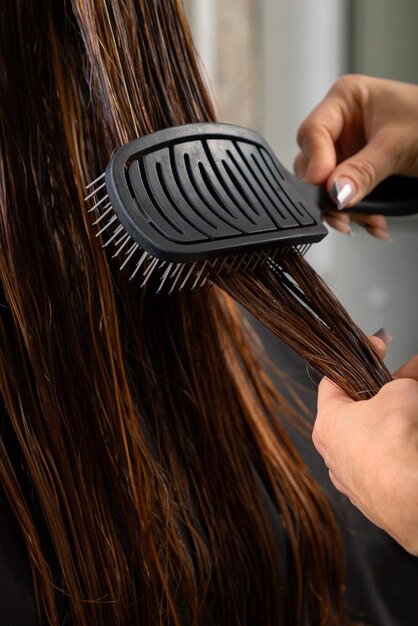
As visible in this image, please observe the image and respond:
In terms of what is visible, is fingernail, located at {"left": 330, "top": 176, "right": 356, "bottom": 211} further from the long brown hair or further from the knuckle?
the long brown hair

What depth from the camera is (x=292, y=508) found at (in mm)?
651

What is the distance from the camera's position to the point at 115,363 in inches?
22.1

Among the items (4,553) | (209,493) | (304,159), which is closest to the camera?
Answer: (4,553)

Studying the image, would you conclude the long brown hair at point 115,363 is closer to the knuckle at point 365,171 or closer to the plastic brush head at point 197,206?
the plastic brush head at point 197,206

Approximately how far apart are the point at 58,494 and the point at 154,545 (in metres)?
0.08

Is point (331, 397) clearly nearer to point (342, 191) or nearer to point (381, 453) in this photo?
point (381, 453)

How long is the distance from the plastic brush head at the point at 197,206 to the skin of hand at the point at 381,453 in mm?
124

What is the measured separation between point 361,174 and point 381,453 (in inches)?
14.4

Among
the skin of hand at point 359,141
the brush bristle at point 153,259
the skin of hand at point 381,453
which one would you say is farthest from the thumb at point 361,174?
the skin of hand at point 381,453

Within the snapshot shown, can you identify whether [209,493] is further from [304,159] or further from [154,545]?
[304,159]

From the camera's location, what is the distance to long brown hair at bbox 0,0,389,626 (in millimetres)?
524

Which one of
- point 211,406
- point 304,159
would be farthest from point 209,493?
point 304,159

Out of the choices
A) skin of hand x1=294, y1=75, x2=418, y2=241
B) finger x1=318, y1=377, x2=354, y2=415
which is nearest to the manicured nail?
skin of hand x1=294, y1=75, x2=418, y2=241

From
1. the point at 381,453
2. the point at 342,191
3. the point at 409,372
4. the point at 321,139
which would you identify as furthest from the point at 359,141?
the point at 381,453
